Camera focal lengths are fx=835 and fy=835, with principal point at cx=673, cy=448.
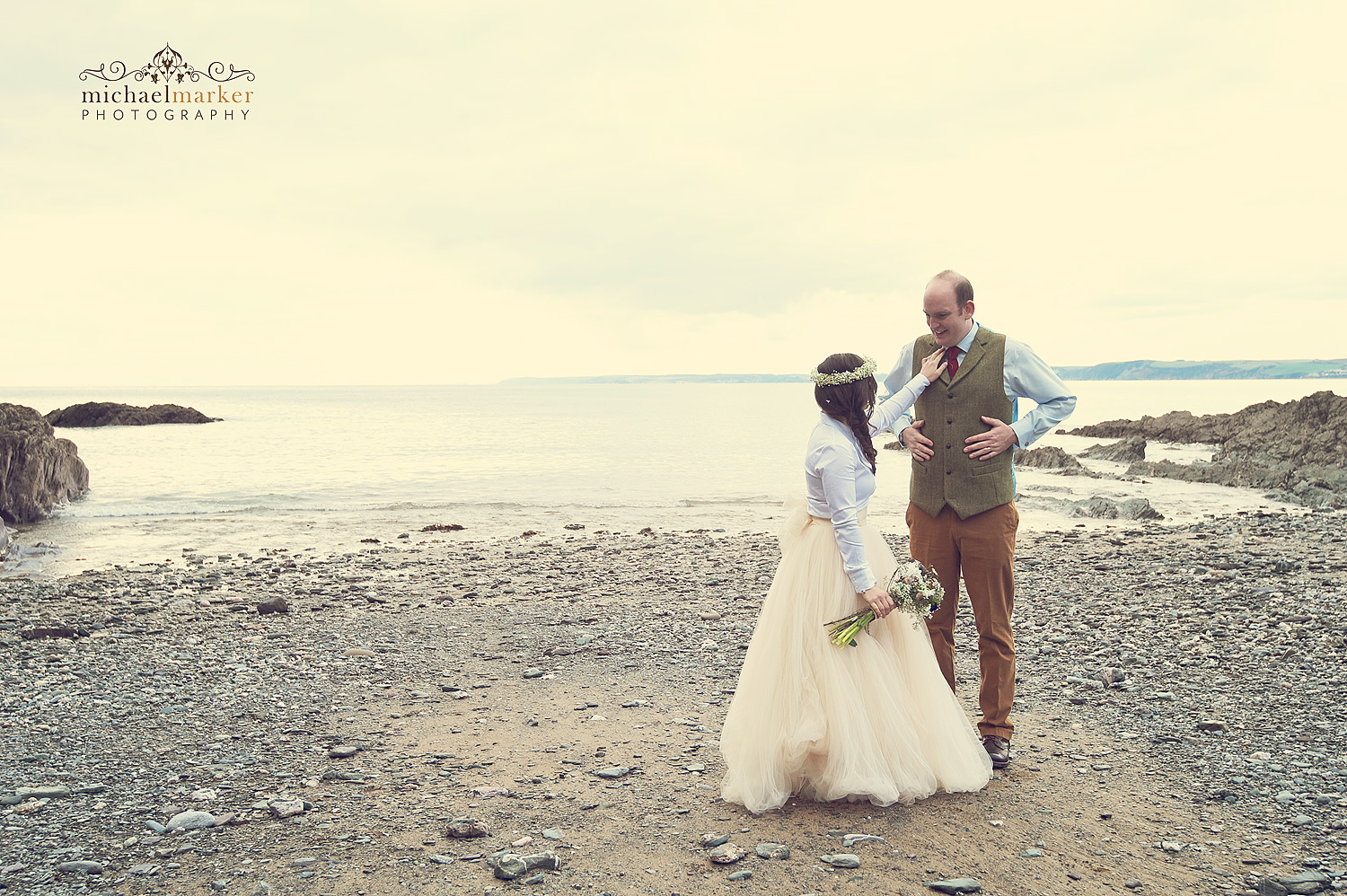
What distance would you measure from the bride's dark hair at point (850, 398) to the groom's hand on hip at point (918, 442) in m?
0.62

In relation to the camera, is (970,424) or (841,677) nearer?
(841,677)

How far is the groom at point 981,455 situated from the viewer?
5.13 m

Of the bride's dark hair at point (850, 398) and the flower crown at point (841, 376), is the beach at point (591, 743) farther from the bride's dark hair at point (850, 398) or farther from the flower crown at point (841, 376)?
the flower crown at point (841, 376)

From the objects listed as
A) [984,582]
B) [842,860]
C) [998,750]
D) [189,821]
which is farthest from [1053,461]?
[189,821]

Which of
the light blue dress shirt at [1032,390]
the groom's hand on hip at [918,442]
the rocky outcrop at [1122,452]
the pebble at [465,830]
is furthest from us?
the rocky outcrop at [1122,452]

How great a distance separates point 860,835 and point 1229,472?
87.8 feet

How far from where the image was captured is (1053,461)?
31.3 meters

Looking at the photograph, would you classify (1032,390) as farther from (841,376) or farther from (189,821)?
(189,821)

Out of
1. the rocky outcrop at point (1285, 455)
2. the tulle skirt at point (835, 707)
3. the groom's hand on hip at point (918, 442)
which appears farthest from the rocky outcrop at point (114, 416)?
the groom's hand on hip at point (918, 442)

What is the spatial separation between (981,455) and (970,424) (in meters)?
0.23

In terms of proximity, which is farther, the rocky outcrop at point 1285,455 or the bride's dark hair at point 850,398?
the rocky outcrop at point 1285,455

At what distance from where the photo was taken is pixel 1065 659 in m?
8.01

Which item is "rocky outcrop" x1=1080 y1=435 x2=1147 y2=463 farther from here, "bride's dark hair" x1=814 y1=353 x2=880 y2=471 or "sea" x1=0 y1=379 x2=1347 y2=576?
"bride's dark hair" x1=814 y1=353 x2=880 y2=471

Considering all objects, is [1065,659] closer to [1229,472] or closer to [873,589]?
[873,589]
